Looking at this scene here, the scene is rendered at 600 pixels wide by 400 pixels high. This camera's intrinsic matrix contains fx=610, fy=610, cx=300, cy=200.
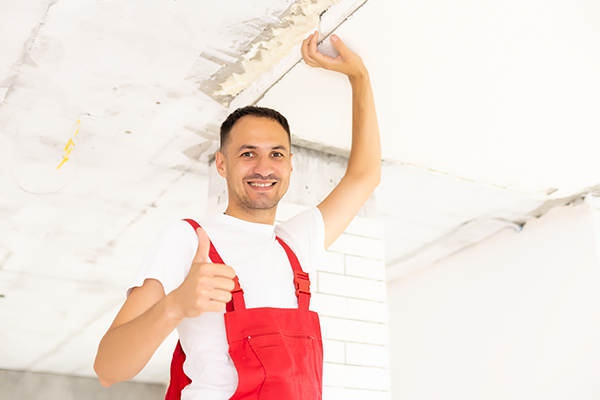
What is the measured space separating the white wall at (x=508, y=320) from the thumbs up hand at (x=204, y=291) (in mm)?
3069

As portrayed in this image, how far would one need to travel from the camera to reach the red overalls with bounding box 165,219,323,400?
144cm

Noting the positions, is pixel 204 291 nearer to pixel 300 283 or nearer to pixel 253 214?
pixel 300 283

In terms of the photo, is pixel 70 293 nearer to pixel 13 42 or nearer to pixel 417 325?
pixel 417 325

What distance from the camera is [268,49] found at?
2518 millimetres

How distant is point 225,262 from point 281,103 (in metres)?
1.34

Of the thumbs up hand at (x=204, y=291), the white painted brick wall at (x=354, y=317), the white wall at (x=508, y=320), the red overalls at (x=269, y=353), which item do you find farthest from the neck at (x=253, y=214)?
the white wall at (x=508, y=320)

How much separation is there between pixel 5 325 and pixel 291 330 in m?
5.48

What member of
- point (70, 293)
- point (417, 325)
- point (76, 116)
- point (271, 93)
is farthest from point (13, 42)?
point (417, 325)

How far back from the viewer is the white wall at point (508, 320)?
372 cm

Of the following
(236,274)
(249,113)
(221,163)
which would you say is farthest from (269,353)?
(249,113)

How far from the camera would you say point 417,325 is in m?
5.07

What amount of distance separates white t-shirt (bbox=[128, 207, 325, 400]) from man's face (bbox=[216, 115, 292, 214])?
75mm

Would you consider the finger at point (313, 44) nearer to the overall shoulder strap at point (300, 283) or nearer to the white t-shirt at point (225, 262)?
the white t-shirt at point (225, 262)

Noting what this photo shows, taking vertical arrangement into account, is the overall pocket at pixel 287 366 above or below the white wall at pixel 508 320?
below
